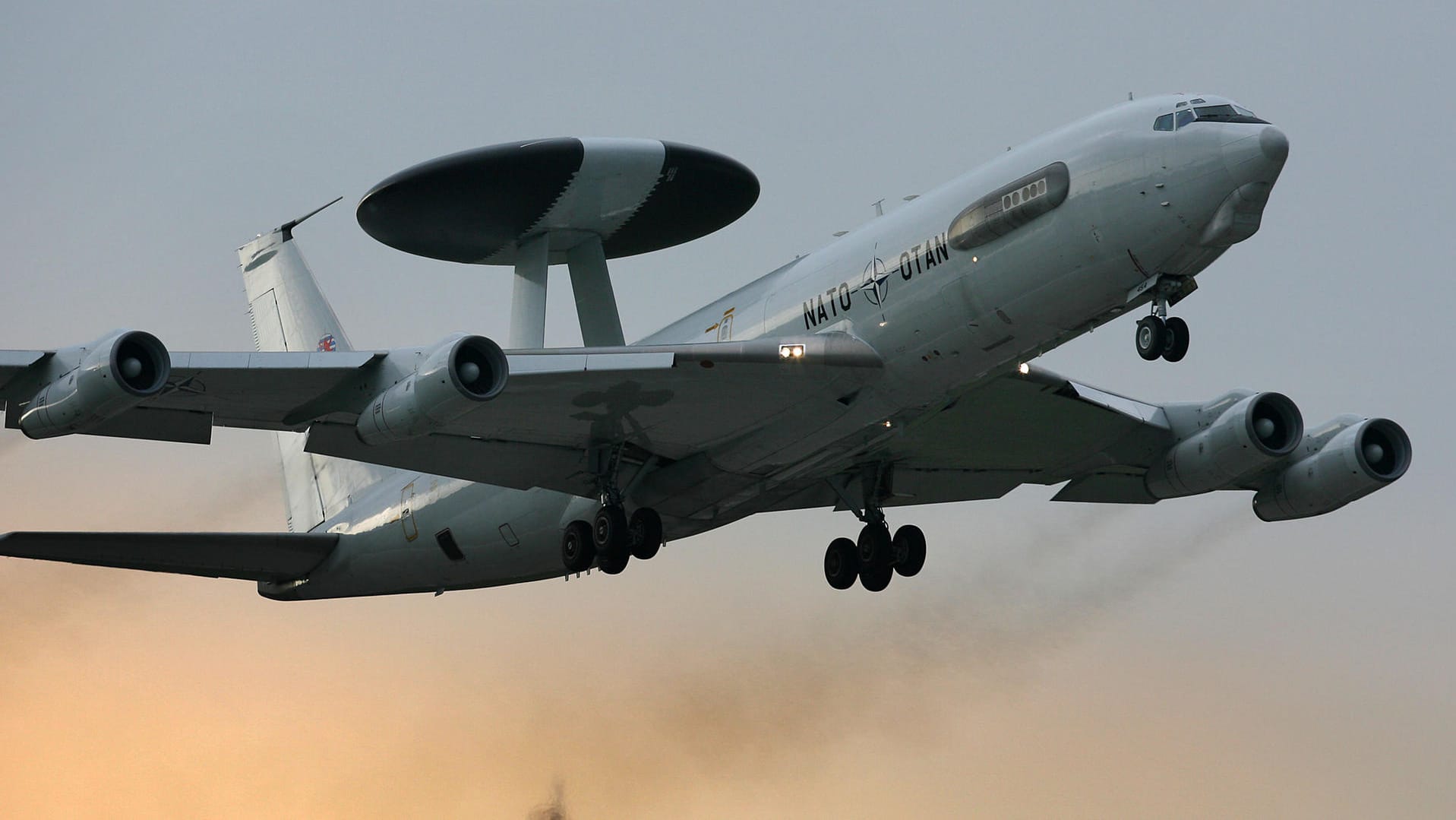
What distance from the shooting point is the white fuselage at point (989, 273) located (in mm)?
25562

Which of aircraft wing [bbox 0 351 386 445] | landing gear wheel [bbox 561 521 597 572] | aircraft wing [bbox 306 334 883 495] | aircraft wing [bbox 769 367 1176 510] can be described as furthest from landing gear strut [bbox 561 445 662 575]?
aircraft wing [bbox 0 351 386 445]

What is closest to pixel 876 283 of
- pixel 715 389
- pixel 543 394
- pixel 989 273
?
pixel 989 273

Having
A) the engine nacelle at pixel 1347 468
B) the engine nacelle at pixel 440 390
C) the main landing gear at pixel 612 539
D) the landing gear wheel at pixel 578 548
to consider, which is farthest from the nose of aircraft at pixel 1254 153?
the landing gear wheel at pixel 578 548

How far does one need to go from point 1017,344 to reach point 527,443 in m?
9.94

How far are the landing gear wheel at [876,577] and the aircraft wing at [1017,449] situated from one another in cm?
157

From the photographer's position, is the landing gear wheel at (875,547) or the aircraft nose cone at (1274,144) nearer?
the aircraft nose cone at (1274,144)

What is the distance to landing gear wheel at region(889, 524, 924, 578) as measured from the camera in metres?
34.9

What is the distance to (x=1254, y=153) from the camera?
25062 mm

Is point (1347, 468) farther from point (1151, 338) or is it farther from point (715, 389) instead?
point (715, 389)

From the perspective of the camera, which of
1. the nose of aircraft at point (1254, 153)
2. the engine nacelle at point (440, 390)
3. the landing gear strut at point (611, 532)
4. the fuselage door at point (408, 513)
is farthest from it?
the fuselage door at point (408, 513)

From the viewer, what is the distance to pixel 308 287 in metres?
42.8

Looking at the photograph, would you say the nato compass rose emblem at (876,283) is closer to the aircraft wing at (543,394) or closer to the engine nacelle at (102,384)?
the aircraft wing at (543,394)

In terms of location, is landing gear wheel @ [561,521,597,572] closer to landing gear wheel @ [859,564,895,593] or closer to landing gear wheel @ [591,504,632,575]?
landing gear wheel @ [591,504,632,575]

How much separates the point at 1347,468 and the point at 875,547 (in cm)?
1025
